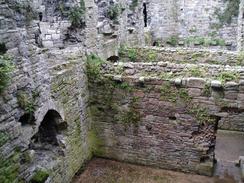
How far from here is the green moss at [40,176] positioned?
18.8ft

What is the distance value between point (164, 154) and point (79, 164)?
2.13 m

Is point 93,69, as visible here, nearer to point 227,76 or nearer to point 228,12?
point 227,76

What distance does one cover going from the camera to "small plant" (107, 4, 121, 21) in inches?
395

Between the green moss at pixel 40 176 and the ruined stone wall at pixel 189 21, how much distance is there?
1107 cm

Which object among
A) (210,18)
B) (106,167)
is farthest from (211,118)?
(210,18)

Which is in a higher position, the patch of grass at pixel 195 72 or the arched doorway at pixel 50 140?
the patch of grass at pixel 195 72

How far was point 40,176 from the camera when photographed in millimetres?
5852

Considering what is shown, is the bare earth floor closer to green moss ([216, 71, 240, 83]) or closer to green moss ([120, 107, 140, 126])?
green moss ([120, 107, 140, 126])

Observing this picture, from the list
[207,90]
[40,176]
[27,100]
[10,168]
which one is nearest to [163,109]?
[207,90]

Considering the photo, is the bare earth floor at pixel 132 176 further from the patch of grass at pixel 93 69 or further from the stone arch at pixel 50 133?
the patch of grass at pixel 93 69

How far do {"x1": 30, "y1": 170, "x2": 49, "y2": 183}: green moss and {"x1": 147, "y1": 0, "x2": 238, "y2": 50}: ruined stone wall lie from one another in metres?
11.1

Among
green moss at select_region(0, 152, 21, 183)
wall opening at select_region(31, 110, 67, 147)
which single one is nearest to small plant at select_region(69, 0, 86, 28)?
wall opening at select_region(31, 110, 67, 147)

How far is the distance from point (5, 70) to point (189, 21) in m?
12.2

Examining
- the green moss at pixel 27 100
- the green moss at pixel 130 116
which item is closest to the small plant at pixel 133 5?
the green moss at pixel 130 116
